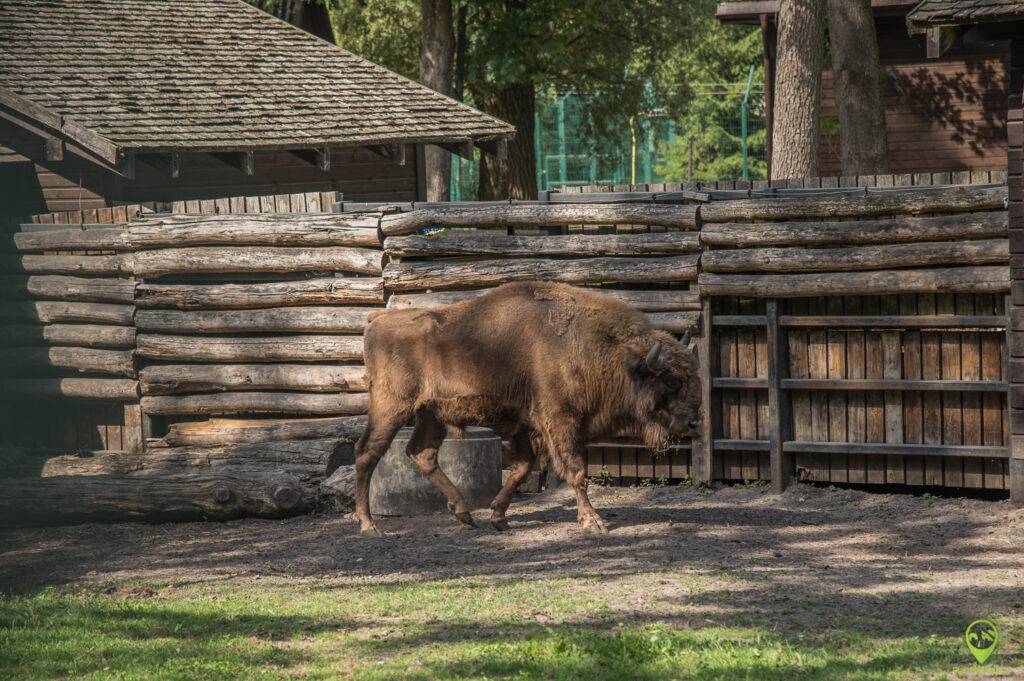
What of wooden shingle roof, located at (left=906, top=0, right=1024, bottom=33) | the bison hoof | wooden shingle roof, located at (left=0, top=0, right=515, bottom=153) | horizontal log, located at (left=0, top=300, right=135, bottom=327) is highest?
wooden shingle roof, located at (left=0, top=0, right=515, bottom=153)

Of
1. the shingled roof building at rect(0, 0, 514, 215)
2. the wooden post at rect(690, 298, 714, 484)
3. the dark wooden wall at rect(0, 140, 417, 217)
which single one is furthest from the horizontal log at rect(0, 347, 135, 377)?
the wooden post at rect(690, 298, 714, 484)

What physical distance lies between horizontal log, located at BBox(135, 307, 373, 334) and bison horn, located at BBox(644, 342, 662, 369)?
3.31 metres

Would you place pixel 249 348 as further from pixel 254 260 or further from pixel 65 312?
pixel 65 312

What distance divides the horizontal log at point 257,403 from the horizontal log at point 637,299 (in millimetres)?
1067

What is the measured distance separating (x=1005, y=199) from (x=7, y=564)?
754 centimetres

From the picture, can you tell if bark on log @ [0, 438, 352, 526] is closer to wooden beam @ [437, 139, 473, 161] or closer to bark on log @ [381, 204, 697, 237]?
bark on log @ [381, 204, 697, 237]

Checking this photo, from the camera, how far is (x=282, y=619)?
22.3ft

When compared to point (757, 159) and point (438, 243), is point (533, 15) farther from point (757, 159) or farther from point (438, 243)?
point (438, 243)

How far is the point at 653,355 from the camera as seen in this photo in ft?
29.0

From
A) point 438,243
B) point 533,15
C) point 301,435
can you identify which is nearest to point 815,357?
point 438,243

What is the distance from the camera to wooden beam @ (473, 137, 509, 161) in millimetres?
21158

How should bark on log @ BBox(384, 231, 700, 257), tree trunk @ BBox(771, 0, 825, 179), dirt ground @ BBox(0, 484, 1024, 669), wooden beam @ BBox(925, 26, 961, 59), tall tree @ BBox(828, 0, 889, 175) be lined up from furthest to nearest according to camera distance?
tall tree @ BBox(828, 0, 889, 175), tree trunk @ BBox(771, 0, 825, 179), bark on log @ BBox(384, 231, 700, 257), wooden beam @ BBox(925, 26, 961, 59), dirt ground @ BBox(0, 484, 1024, 669)

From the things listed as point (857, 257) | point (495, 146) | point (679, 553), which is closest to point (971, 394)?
point (857, 257)

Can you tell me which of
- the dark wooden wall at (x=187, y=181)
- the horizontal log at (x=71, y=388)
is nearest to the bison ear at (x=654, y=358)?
the horizontal log at (x=71, y=388)
